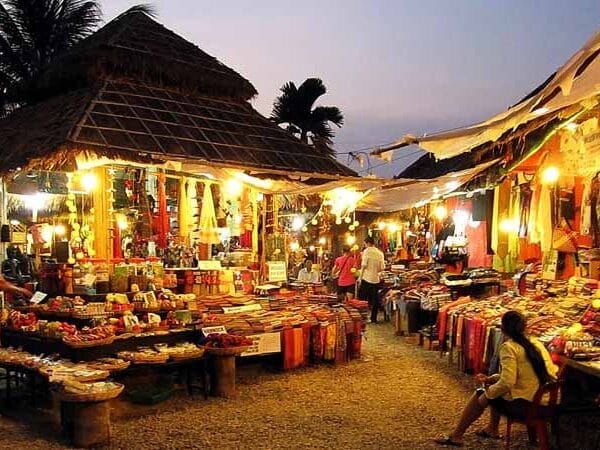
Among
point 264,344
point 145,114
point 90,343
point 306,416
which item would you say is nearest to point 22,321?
point 90,343

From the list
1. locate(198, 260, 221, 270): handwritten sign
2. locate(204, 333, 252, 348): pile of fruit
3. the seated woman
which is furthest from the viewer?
locate(198, 260, 221, 270): handwritten sign

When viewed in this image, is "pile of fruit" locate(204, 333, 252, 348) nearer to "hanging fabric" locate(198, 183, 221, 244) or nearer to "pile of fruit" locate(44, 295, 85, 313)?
"pile of fruit" locate(44, 295, 85, 313)

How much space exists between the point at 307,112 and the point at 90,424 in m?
18.2

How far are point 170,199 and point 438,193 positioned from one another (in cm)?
450

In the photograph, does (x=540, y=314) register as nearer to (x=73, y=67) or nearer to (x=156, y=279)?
(x=156, y=279)

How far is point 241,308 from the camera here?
376 inches

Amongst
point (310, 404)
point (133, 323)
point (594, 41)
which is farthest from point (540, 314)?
point (133, 323)

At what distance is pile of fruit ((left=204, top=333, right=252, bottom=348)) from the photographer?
26.4ft

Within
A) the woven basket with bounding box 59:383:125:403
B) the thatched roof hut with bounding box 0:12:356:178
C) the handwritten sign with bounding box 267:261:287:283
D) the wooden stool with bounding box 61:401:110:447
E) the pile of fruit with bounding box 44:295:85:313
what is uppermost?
the thatched roof hut with bounding box 0:12:356:178

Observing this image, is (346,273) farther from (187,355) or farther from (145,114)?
(187,355)

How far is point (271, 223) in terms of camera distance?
1259cm

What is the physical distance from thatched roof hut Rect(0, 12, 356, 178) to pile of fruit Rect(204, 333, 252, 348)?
109 inches

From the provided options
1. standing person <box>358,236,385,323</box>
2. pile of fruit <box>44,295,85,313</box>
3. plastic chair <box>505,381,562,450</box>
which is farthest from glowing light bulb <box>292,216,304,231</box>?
plastic chair <box>505,381,562,450</box>

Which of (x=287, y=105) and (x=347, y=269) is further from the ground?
(x=287, y=105)
